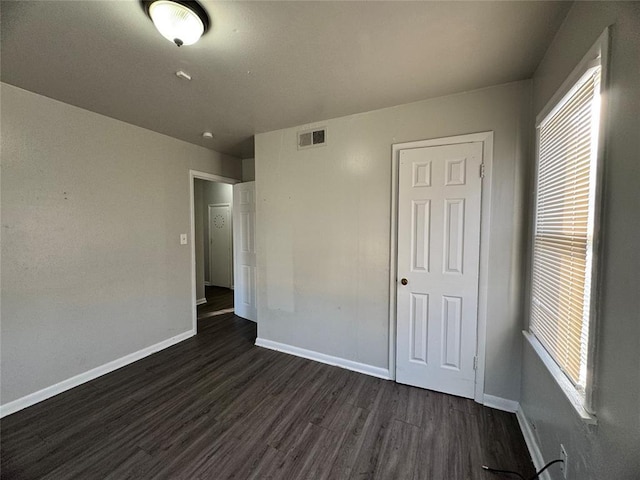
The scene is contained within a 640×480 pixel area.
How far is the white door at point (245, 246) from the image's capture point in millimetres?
3730

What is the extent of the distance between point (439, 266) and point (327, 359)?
4.87 feet

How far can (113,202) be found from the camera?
257 cm

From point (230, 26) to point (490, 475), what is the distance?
9.46 feet

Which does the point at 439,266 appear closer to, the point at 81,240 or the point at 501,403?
the point at 501,403

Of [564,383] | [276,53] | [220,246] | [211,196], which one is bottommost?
[564,383]

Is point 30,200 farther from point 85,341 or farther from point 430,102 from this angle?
point 430,102

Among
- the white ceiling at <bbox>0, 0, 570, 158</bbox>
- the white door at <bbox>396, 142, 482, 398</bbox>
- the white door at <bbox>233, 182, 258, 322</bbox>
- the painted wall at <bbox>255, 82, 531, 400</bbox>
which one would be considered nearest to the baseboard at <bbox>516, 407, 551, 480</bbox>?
the painted wall at <bbox>255, 82, 531, 400</bbox>

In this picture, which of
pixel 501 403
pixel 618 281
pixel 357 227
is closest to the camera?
pixel 618 281

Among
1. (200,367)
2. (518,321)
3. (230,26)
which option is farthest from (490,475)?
(230,26)

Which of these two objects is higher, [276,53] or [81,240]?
[276,53]

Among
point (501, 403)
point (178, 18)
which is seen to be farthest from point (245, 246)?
point (501, 403)

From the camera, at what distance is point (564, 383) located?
1.20m

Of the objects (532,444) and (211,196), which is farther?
(211,196)

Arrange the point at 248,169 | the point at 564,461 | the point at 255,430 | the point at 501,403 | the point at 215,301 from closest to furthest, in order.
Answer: the point at 564,461
the point at 255,430
the point at 501,403
the point at 248,169
the point at 215,301
